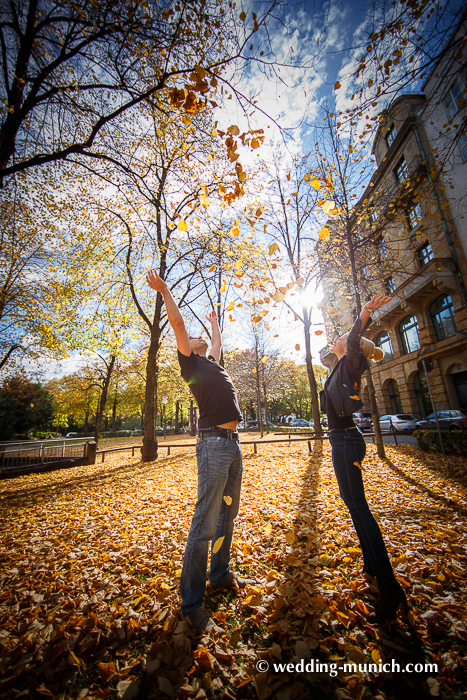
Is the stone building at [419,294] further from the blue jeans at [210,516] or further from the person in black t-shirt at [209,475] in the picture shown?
the blue jeans at [210,516]

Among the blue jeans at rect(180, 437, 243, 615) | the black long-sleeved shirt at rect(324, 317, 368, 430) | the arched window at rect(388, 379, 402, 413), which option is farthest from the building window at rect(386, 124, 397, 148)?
the blue jeans at rect(180, 437, 243, 615)

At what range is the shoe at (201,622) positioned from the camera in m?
2.14

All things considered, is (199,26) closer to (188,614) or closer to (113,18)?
(113,18)

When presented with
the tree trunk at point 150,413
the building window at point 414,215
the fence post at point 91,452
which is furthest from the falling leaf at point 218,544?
the fence post at point 91,452

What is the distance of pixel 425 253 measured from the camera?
64.0 ft

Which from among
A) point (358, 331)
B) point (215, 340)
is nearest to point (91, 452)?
point (215, 340)

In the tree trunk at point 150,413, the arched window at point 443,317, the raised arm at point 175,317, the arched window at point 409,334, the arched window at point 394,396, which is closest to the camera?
the raised arm at point 175,317

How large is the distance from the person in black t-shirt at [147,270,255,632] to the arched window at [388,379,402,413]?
Answer: 82.5 ft

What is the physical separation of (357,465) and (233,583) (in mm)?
1750

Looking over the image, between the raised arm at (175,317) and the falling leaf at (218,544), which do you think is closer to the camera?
the raised arm at (175,317)

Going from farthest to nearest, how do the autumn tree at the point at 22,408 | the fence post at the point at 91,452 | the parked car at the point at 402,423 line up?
the autumn tree at the point at 22,408 → the parked car at the point at 402,423 → the fence post at the point at 91,452

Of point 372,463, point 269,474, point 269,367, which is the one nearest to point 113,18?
point 269,474

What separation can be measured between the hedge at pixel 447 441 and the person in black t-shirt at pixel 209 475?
8.61 metres

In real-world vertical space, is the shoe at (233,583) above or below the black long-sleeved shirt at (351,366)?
below
